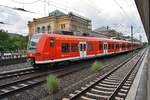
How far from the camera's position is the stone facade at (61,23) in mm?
67562

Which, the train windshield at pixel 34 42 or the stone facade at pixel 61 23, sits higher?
the stone facade at pixel 61 23

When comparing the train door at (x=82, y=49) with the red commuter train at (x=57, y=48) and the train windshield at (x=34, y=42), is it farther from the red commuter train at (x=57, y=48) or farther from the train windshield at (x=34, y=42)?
the train windshield at (x=34, y=42)

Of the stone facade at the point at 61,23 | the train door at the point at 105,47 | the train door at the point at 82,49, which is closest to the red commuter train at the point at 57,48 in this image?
the train door at the point at 82,49

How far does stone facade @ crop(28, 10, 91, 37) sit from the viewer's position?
67.6 meters

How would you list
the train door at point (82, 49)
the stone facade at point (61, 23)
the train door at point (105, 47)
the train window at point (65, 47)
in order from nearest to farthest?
1. the train window at point (65, 47)
2. the train door at point (82, 49)
3. the train door at point (105, 47)
4. the stone facade at point (61, 23)

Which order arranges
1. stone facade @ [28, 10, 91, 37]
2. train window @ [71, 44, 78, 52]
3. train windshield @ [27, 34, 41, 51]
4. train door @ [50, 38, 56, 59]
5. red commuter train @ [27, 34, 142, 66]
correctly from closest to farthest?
red commuter train @ [27, 34, 142, 66] → train windshield @ [27, 34, 41, 51] → train door @ [50, 38, 56, 59] → train window @ [71, 44, 78, 52] → stone facade @ [28, 10, 91, 37]

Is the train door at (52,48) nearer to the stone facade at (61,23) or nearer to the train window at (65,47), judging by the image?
the train window at (65,47)

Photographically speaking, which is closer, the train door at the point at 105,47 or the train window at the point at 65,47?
the train window at the point at 65,47

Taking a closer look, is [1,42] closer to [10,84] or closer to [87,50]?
[87,50]

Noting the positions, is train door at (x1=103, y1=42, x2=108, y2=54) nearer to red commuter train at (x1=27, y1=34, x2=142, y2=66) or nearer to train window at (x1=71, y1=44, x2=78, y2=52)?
red commuter train at (x1=27, y1=34, x2=142, y2=66)

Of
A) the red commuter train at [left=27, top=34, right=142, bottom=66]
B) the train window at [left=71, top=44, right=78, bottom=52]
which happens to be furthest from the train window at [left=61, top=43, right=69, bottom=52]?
the train window at [left=71, top=44, right=78, bottom=52]

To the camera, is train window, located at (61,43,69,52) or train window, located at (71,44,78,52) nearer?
train window, located at (61,43,69,52)

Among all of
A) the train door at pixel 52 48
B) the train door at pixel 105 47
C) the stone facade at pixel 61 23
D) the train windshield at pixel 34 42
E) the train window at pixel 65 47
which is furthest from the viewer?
the stone facade at pixel 61 23

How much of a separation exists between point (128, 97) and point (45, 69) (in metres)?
9.94
